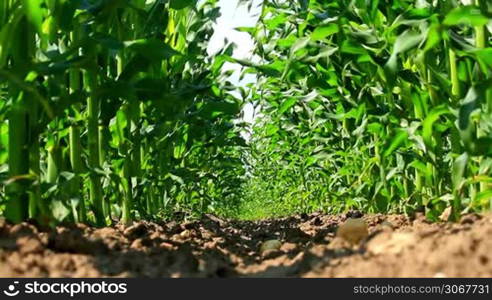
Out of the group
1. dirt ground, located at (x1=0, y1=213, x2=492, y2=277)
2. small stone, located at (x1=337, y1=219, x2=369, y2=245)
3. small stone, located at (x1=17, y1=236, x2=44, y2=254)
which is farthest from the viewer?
small stone, located at (x1=337, y1=219, x2=369, y2=245)

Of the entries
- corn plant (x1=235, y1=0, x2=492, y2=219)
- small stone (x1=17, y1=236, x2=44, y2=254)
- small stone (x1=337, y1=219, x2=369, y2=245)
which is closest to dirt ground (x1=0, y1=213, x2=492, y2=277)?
small stone (x1=17, y1=236, x2=44, y2=254)

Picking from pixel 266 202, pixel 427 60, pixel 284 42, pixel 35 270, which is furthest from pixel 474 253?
pixel 266 202

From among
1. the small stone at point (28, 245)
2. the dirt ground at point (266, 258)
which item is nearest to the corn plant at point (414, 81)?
the dirt ground at point (266, 258)

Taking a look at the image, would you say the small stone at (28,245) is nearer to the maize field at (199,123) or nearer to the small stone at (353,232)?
the maize field at (199,123)

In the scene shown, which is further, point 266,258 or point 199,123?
point 199,123

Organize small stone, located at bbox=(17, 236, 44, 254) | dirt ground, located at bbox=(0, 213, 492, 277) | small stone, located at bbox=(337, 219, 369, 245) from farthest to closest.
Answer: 1. small stone, located at bbox=(337, 219, 369, 245)
2. small stone, located at bbox=(17, 236, 44, 254)
3. dirt ground, located at bbox=(0, 213, 492, 277)

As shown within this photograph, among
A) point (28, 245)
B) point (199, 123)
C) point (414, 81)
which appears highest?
point (414, 81)

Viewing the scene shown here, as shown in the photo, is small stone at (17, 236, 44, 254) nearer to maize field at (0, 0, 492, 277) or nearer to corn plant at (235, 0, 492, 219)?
maize field at (0, 0, 492, 277)

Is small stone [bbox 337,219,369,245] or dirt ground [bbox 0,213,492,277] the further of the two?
small stone [bbox 337,219,369,245]

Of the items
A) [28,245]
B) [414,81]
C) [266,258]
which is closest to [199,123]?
[414,81]

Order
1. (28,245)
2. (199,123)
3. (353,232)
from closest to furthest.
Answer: (28,245)
(353,232)
(199,123)

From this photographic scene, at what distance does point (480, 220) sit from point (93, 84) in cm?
172

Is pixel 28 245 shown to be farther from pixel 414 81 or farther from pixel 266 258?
pixel 414 81

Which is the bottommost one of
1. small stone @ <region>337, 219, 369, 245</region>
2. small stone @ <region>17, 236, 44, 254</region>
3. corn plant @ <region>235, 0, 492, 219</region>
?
small stone @ <region>337, 219, 369, 245</region>
